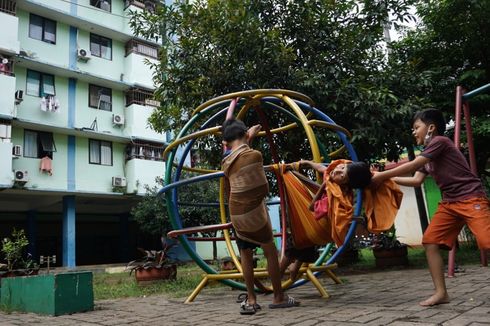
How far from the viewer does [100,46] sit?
691 inches

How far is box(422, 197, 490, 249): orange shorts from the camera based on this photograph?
292cm

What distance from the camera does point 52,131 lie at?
15625 mm

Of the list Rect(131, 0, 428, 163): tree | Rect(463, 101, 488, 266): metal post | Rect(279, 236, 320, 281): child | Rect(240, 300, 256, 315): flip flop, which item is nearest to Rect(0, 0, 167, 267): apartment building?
Rect(131, 0, 428, 163): tree

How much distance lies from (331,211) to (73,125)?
1454 cm

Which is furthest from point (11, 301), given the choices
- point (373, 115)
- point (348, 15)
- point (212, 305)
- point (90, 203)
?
point (90, 203)

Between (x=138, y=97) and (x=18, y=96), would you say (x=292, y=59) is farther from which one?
(x=138, y=97)

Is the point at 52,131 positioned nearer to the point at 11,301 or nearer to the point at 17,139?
the point at 17,139

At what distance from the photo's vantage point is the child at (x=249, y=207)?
11.6 feet

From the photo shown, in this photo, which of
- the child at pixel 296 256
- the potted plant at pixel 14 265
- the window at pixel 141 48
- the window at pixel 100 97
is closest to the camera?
the child at pixel 296 256

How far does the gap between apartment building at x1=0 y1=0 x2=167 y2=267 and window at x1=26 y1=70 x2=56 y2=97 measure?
1.4 inches

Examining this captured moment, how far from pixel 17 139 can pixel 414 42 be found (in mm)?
12646

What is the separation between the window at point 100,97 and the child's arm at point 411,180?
1537 centimetres

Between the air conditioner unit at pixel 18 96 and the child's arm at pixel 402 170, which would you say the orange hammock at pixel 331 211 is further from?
the air conditioner unit at pixel 18 96

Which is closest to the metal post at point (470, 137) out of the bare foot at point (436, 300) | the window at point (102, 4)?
the bare foot at point (436, 300)
